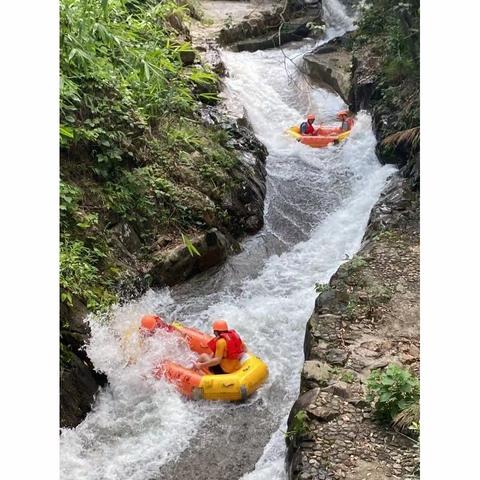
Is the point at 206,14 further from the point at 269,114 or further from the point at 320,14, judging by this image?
the point at 269,114

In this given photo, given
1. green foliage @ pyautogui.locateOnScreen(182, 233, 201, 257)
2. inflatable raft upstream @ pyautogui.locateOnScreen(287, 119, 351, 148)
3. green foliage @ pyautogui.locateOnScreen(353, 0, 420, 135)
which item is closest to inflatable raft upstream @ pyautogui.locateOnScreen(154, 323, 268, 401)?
green foliage @ pyautogui.locateOnScreen(182, 233, 201, 257)

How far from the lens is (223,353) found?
18.7 feet

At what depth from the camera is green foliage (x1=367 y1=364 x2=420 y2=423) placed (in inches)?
166

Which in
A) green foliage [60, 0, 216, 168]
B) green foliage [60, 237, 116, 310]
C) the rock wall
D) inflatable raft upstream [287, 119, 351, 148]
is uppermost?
the rock wall

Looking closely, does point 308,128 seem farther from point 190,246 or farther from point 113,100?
point 190,246

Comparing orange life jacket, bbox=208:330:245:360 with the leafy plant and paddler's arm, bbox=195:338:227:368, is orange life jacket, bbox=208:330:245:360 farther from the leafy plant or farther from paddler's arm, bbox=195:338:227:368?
the leafy plant

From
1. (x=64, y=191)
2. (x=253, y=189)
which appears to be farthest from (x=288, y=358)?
(x=253, y=189)

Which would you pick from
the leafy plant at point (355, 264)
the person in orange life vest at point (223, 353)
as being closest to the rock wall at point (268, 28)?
the leafy plant at point (355, 264)

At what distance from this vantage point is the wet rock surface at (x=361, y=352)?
13.3 ft

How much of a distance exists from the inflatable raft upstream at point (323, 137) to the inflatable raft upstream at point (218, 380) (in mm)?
6424

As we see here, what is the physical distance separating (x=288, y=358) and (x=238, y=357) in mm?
647

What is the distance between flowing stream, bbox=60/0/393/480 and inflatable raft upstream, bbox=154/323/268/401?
10 centimetres

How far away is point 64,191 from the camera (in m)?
6.24

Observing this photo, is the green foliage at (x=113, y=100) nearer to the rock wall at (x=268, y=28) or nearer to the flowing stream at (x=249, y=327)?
the flowing stream at (x=249, y=327)
